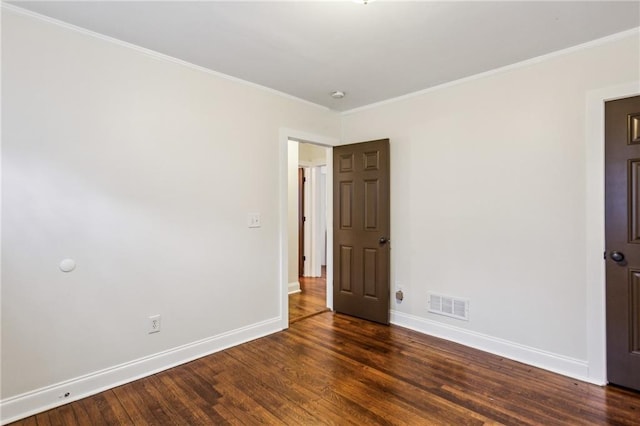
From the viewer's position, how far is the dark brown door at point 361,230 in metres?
3.55

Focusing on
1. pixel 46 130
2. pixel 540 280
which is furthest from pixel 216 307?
pixel 540 280

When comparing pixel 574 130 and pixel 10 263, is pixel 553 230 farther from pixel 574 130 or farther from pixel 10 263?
pixel 10 263

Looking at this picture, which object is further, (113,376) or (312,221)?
(312,221)

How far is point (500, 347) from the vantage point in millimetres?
2844

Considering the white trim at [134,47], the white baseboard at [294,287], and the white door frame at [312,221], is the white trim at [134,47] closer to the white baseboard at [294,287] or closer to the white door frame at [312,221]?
the white door frame at [312,221]

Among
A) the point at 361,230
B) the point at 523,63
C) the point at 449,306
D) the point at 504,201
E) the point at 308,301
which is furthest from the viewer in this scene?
the point at 308,301

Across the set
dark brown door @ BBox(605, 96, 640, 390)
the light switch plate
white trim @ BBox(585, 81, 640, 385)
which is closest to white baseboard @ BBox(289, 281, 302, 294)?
the light switch plate

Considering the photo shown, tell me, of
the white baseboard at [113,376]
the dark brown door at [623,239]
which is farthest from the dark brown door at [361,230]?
the dark brown door at [623,239]

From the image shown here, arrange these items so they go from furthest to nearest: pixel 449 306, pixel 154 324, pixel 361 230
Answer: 1. pixel 361 230
2. pixel 449 306
3. pixel 154 324

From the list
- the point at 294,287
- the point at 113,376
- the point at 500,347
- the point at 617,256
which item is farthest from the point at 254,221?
the point at 617,256

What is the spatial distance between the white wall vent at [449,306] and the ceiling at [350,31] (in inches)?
83.6

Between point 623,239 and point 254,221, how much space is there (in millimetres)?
2959

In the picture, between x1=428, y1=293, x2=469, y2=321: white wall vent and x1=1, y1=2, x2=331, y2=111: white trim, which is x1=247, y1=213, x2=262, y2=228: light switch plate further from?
x1=428, y1=293, x2=469, y2=321: white wall vent

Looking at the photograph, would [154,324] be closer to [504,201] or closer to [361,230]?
[361,230]
